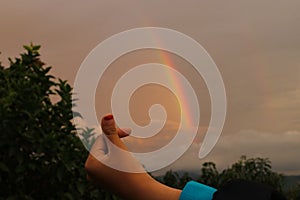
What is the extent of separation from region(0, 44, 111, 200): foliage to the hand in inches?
177

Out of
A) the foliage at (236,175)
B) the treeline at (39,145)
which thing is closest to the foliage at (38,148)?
the treeline at (39,145)

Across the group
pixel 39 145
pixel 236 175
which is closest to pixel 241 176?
pixel 236 175

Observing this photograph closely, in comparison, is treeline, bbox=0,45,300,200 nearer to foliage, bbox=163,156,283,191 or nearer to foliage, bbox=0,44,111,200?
foliage, bbox=0,44,111,200

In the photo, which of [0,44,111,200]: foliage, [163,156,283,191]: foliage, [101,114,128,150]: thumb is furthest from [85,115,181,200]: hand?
[163,156,283,191]: foliage

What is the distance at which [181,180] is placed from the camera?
9453 millimetres

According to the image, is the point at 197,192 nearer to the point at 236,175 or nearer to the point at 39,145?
the point at 39,145

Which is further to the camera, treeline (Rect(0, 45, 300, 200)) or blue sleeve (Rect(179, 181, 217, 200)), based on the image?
treeline (Rect(0, 45, 300, 200))

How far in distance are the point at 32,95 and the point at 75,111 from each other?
14.6 ft

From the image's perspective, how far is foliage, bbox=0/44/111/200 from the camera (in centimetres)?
625

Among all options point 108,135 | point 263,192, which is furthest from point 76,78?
point 263,192

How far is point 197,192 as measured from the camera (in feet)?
5.40

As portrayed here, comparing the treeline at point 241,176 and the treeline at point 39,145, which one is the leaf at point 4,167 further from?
the treeline at point 241,176

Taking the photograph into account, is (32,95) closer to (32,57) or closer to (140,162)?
(32,57)

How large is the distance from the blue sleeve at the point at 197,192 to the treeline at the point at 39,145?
4.68 meters
